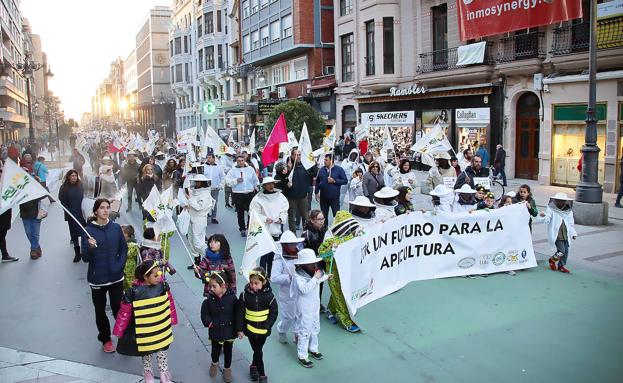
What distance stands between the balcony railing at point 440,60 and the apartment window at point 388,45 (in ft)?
7.79

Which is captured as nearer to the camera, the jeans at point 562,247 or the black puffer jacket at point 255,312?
the black puffer jacket at point 255,312

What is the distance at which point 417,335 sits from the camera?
21.2 ft

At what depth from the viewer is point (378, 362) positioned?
5.81 metres

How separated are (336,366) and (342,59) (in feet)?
95.0

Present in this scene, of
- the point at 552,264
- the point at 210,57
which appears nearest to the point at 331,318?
the point at 552,264

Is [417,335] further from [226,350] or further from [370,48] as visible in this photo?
[370,48]

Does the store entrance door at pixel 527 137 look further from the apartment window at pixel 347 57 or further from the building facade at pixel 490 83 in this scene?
the apartment window at pixel 347 57

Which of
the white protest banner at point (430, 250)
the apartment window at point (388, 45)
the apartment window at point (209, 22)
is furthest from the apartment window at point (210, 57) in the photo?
the white protest banner at point (430, 250)

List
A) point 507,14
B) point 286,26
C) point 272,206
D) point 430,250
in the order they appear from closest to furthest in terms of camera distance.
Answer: point 430,250 → point 272,206 → point 507,14 → point 286,26

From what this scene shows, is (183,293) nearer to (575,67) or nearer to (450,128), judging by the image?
(575,67)

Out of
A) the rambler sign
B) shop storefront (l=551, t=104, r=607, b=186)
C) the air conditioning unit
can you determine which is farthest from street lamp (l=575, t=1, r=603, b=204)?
the air conditioning unit

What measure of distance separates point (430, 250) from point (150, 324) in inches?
175

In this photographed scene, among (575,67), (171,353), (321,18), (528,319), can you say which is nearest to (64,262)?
(171,353)

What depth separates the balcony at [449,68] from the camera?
22109 millimetres
